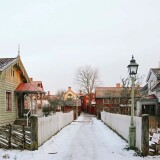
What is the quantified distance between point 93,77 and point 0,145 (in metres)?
65.5

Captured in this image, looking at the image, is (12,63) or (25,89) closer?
(12,63)

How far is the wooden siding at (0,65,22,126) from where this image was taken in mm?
19438

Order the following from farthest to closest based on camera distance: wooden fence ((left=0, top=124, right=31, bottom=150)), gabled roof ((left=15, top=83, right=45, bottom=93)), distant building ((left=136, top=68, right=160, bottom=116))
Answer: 1. distant building ((left=136, top=68, right=160, bottom=116))
2. gabled roof ((left=15, top=83, right=45, bottom=93))
3. wooden fence ((left=0, top=124, right=31, bottom=150))

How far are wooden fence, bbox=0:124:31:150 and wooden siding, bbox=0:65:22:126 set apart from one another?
785 centimetres

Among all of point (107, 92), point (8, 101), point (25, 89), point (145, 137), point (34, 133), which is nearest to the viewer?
point (145, 137)

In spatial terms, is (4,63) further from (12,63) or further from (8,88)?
(8,88)

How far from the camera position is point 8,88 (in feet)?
68.4

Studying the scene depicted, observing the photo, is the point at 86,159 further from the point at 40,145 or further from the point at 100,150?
the point at 40,145

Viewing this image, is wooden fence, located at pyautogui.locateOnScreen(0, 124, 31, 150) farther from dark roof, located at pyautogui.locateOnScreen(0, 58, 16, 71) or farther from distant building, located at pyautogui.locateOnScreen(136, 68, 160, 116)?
distant building, located at pyautogui.locateOnScreen(136, 68, 160, 116)

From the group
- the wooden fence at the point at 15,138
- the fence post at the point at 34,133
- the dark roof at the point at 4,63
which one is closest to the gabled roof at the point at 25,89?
the dark roof at the point at 4,63

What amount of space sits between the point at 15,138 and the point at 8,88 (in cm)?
988

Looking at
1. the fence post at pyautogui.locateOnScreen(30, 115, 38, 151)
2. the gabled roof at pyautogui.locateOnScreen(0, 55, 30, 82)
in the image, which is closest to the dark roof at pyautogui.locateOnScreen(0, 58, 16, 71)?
the gabled roof at pyautogui.locateOnScreen(0, 55, 30, 82)

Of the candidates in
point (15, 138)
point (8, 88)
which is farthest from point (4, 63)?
point (15, 138)

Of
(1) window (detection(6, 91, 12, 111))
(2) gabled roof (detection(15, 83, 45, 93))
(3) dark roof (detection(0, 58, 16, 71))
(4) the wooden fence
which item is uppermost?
(3) dark roof (detection(0, 58, 16, 71))
